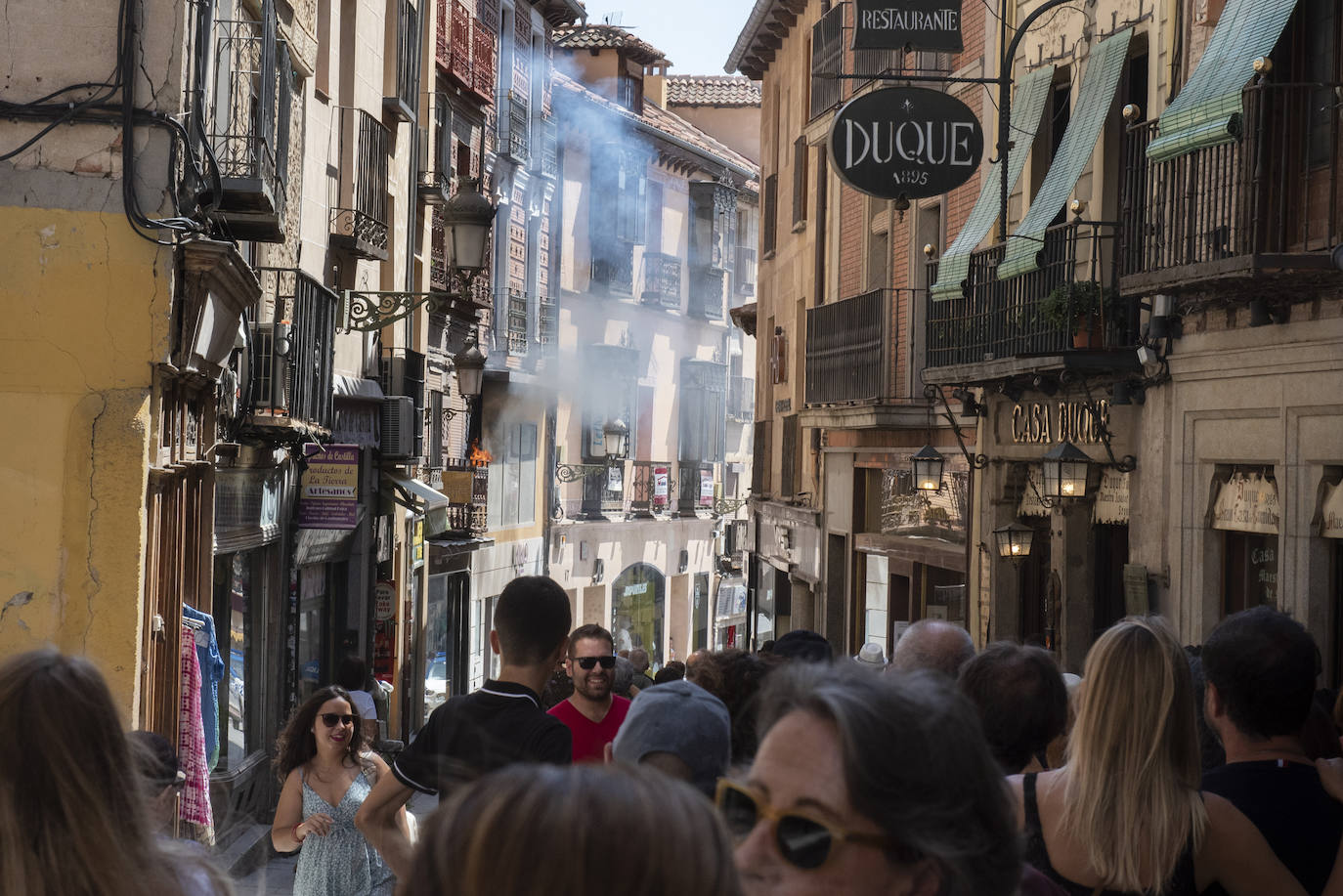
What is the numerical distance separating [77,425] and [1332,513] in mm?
Result: 7953

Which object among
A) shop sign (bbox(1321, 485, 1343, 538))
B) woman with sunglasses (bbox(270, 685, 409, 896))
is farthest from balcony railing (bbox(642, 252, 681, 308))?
woman with sunglasses (bbox(270, 685, 409, 896))

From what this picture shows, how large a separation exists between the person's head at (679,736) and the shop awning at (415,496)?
655 inches

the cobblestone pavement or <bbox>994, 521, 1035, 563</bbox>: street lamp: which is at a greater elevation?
<bbox>994, 521, 1035, 563</bbox>: street lamp

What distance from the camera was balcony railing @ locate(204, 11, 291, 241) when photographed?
34.8ft

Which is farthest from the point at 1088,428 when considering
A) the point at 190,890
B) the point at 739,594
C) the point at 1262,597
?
the point at 739,594

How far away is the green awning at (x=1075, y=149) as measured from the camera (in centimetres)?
1523

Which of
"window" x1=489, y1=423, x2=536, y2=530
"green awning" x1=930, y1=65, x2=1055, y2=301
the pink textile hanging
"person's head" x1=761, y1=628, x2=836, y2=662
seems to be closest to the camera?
"person's head" x1=761, y1=628, x2=836, y2=662

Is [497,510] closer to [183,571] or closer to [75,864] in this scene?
[183,571]

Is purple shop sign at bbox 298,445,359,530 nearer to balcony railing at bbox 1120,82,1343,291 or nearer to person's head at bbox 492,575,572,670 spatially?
balcony railing at bbox 1120,82,1343,291

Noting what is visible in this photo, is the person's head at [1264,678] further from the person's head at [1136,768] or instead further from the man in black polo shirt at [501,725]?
the man in black polo shirt at [501,725]

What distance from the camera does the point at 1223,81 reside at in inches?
453

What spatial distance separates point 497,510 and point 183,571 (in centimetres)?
2209

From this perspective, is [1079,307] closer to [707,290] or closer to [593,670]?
[593,670]

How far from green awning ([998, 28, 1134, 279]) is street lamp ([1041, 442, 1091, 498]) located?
1.74 m
